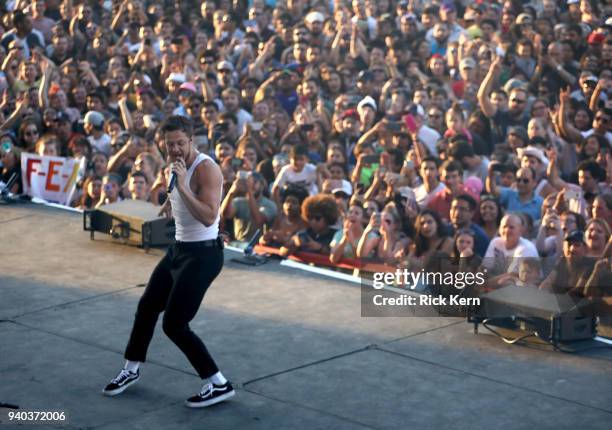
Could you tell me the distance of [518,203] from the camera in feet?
36.7

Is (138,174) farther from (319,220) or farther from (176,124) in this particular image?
(176,124)

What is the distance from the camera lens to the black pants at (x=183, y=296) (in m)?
6.86

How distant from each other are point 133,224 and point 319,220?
171cm

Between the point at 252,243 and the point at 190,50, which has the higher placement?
the point at 190,50

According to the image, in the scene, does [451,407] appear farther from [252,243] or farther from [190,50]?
[190,50]

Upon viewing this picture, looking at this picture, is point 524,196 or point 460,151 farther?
point 460,151

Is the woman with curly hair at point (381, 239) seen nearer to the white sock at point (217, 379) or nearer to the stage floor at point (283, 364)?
the stage floor at point (283, 364)

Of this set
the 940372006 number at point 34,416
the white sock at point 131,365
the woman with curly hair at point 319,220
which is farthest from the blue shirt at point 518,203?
the 940372006 number at point 34,416

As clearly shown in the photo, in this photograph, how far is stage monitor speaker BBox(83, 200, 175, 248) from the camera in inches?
419

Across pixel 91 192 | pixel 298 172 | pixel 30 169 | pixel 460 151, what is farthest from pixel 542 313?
pixel 30 169

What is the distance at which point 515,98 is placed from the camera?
1300 cm

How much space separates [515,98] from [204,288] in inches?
273

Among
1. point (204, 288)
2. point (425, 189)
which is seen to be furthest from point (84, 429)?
point (425, 189)

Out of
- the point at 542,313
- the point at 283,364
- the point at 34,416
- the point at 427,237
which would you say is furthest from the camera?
the point at 427,237
